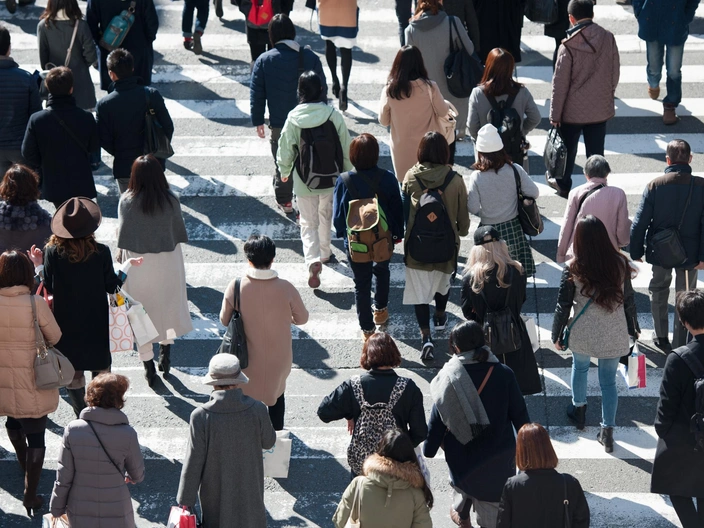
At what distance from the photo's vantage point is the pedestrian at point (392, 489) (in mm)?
6148

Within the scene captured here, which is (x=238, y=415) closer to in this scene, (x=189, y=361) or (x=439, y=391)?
(x=439, y=391)

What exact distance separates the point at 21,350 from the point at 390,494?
2877 millimetres

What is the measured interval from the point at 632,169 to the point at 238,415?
668cm

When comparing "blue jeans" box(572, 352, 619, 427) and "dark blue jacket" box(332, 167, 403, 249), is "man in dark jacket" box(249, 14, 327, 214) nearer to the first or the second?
"dark blue jacket" box(332, 167, 403, 249)

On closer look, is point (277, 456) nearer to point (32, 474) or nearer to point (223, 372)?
point (223, 372)

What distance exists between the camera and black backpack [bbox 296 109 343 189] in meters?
10.0

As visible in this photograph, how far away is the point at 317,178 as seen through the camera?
1017 centimetres

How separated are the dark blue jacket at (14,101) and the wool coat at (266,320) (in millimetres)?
3764

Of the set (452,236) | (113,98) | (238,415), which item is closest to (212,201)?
(113,98)

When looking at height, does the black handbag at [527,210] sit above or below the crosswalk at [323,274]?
above

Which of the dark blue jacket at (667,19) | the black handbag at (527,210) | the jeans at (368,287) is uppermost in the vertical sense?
the dark blue jacket at (667,19)

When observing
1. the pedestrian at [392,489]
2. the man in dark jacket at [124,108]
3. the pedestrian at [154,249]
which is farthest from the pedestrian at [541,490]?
the man in dark jacket at [124,108]

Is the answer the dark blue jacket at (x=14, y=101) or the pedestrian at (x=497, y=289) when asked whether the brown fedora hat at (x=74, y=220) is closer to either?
the pedestrian at (x=497, y=289)

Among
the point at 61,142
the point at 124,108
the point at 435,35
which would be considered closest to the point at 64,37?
the point at 124,108
